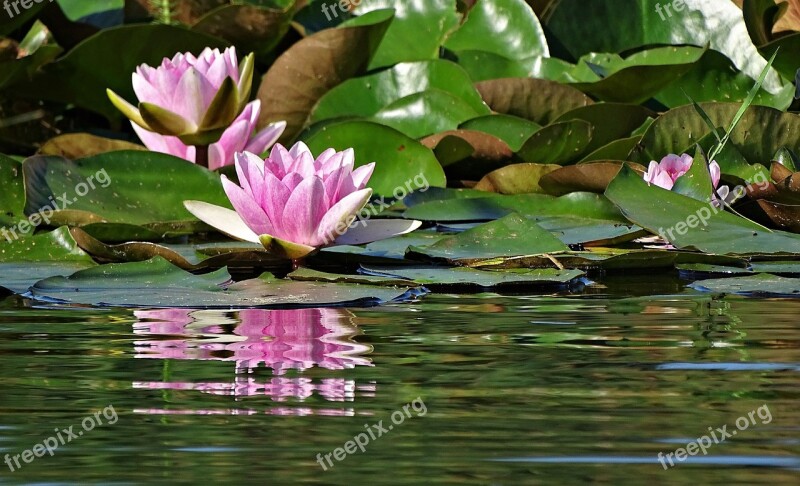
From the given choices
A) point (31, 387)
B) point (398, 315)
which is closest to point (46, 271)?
point (398, 315)

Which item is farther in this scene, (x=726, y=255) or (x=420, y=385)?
(x=726, y=255)

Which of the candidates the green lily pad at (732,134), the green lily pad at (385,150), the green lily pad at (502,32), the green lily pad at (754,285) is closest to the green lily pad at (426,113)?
the green lily pad at (385,150)

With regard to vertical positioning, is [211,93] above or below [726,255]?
above

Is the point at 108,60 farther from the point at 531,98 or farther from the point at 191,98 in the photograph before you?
the point at 531,98

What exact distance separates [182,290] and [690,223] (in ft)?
3.36

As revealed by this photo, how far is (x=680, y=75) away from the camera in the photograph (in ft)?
11.3

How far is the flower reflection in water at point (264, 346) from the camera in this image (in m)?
1.48

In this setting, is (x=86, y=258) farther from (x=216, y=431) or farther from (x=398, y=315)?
(x=216, y=431)

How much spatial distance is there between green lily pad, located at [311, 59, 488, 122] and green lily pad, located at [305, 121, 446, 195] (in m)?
0.51

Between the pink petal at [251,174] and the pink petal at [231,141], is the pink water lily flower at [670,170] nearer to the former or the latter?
the pink petal at [251,174]

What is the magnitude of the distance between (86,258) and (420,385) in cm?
121

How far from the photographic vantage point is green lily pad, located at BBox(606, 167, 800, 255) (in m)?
2.37

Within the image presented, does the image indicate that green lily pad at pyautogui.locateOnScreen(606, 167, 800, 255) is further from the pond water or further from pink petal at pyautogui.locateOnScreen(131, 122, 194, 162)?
pink petal at pyautogui.locateOnScreen(131, 122, 194, 162)

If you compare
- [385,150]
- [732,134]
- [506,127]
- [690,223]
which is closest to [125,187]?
[385,150]
